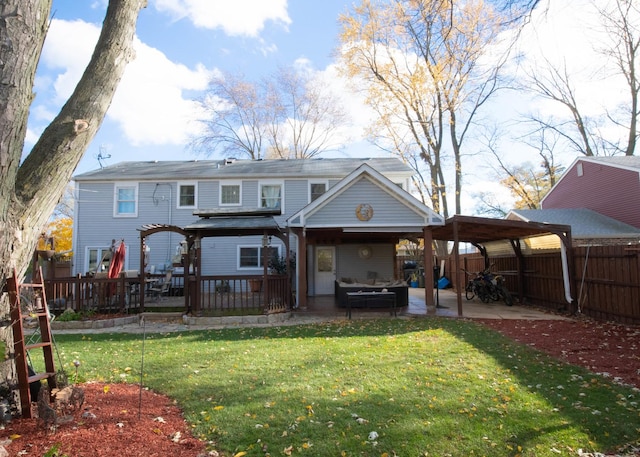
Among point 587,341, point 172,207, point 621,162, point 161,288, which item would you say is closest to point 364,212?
point 587,341

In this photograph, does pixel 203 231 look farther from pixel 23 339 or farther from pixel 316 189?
pixel 23 339

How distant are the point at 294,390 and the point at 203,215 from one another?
349 inches

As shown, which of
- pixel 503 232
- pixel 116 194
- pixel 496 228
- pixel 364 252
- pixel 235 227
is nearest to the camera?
pixel 235 227

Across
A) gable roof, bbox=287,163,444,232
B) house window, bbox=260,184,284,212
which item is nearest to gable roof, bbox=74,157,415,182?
house window, bbox=260,184,284,212

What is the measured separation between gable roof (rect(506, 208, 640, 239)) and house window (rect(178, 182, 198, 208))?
1368 centimetres

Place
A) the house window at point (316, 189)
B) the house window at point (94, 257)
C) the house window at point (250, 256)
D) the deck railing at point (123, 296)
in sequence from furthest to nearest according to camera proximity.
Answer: the house window at point (316, 189), the house window at point (250, 256), the house window at point (94, 257), the deck railing at point (123, 296)

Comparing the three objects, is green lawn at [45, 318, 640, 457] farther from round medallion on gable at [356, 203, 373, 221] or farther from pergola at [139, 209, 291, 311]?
round medallion on gable at [356, 203, 373, 221]

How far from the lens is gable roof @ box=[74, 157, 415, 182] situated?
710 inches

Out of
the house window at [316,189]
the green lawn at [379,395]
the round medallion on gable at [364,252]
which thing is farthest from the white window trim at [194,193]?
the green lawn at [379,395]

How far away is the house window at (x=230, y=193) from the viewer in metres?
18.2

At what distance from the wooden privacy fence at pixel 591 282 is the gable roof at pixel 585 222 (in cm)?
307

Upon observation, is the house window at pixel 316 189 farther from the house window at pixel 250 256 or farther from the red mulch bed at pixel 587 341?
the red mulch bed at pixel 587 341

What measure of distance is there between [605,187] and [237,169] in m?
16.1

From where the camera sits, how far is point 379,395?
4.55 metres
